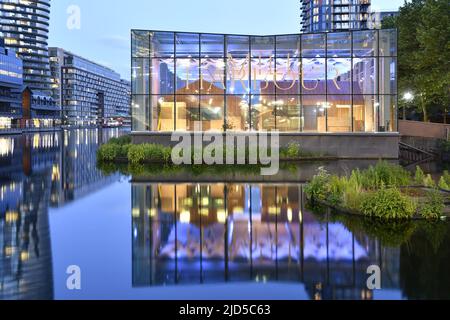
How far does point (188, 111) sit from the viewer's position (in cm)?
4159

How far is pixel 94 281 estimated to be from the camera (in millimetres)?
8914

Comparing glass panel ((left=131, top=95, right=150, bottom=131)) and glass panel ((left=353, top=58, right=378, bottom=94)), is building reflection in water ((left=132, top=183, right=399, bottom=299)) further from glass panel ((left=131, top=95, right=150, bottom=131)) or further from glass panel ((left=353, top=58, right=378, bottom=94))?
glass panel ((left=353, top=58, right=378, bottom=94))

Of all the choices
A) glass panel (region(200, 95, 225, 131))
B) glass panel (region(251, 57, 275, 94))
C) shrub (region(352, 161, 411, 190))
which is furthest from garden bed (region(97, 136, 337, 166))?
shrub (region(352, 161, 411, 190))

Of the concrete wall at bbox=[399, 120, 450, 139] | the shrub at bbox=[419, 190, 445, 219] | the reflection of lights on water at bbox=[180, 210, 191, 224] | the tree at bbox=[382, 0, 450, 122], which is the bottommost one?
the reflection of lights on water at bbox=[180, 210, 191, 224]

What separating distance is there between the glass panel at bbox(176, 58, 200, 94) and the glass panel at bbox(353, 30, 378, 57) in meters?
12.8

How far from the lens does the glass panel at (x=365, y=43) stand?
1598 inches

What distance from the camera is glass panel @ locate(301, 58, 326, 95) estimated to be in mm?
41209

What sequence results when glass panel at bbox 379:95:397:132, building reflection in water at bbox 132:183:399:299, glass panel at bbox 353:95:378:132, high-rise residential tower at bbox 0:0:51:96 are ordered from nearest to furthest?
building reflection in water at bbox 132:183:399:299, glass panel at bbox 379:95:397:132, glass panel at bbox 353:95:378:132, high-rise residential tower at bbox 0:0:51:96

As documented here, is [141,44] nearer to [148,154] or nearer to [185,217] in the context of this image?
[148,154]

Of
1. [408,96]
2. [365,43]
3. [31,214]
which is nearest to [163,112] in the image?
[365,43]

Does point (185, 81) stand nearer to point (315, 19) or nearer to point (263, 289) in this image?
point (263, 289)

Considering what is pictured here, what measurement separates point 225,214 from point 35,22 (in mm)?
186978

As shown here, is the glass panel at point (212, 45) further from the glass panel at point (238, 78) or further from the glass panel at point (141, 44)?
the glass panel at point (141, 44)
